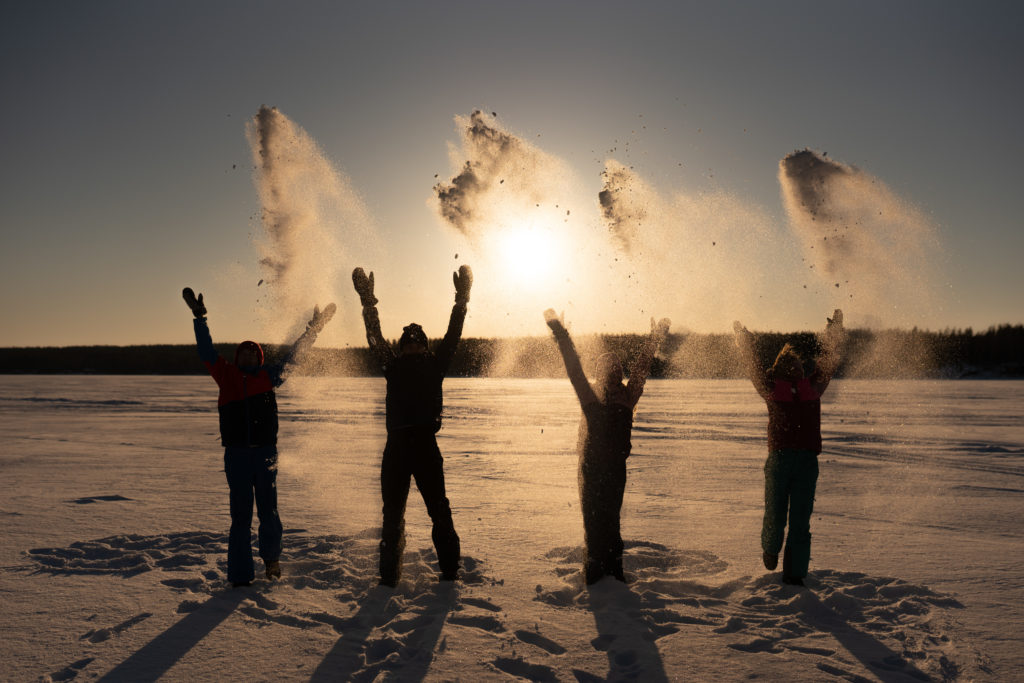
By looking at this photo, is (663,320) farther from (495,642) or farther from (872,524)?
(872,524)

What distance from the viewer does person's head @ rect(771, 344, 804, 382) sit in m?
5.38

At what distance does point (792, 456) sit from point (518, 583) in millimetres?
2318

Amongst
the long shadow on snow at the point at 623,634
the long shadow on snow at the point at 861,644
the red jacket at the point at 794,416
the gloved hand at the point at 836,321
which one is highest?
the gloved hand at the point at 836,321

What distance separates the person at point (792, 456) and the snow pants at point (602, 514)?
114 centimetres

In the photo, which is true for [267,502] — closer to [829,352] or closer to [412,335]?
[412,335]

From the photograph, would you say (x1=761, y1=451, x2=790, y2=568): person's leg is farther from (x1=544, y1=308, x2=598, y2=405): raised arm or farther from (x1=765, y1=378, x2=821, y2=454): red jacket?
(x1=544, y1=308, x2=598, y2=405): raised arm

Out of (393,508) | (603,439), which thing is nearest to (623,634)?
(603,439)

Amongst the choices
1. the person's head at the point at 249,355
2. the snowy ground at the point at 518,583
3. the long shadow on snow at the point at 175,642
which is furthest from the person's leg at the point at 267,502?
the person's head at the point at 249,355

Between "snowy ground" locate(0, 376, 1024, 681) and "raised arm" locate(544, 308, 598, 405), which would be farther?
"raised arm" locate(544, 308, 598, 405)

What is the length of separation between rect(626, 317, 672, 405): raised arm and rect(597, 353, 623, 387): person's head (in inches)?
4.1

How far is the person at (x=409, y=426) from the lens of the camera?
5195 mm

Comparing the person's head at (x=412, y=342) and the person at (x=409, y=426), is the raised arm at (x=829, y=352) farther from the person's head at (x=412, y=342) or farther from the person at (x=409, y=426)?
the person's head at (x=412, y=342)

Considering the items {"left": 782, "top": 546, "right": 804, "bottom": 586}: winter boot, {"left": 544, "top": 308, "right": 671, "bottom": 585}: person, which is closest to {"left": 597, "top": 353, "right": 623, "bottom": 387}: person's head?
{"left": 544, "top": 308, "right": 671, "bottom": 585}: person

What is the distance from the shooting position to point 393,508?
521 cm
